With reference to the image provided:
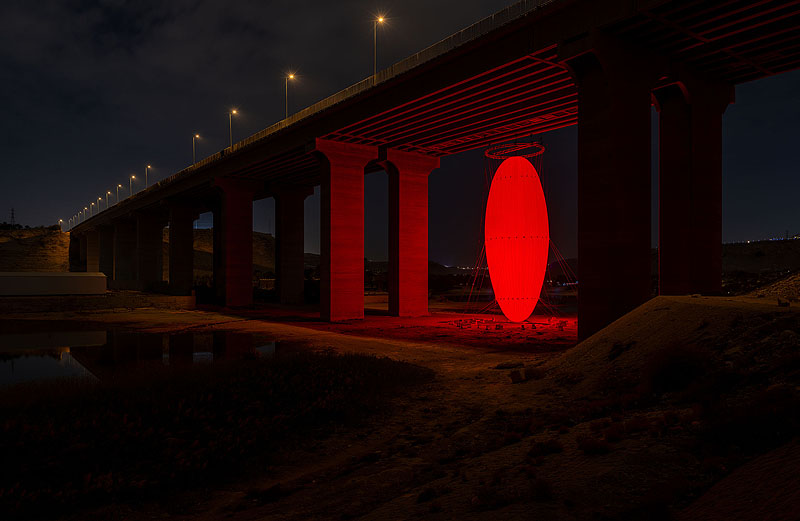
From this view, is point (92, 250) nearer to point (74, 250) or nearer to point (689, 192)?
point (74, 250)

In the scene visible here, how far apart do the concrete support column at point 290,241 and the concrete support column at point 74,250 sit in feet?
300

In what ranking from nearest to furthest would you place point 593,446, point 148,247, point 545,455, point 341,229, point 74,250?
point 593,446, point 545,455, point 341,229, point 148,247, point 74,250

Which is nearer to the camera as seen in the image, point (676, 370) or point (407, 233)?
point (676, 370)

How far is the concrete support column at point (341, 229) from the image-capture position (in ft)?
112

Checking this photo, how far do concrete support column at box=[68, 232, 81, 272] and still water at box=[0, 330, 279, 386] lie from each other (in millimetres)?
109849

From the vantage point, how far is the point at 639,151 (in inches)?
718

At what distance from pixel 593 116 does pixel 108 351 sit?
2223cm

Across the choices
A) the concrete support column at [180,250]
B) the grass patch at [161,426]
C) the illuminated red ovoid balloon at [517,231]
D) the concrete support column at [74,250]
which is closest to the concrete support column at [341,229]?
the illuminated red ovoid balloon at [517,231]

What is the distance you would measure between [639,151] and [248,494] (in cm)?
1754

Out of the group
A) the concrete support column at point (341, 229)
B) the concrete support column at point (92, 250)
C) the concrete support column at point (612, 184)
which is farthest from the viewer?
the concrete support column at point (92, 250)

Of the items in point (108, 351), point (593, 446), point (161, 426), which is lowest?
point (108, 351)

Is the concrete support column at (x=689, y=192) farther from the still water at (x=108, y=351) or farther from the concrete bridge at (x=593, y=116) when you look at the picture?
the still water at (x=108, y=351)

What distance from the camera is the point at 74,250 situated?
405ft

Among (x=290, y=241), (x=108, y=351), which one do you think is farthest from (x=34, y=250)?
(x=108, y=351)
